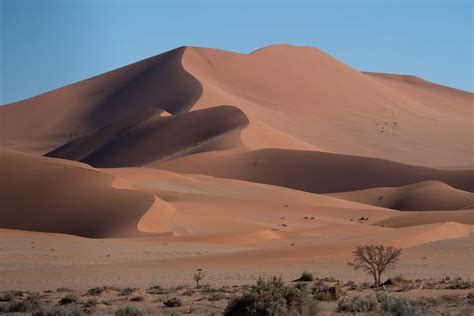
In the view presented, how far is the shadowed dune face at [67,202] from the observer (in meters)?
42.2

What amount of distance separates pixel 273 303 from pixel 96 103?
367 ft

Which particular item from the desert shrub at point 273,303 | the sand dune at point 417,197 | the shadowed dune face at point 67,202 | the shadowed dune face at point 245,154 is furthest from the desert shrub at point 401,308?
the sand dune at point 417,197

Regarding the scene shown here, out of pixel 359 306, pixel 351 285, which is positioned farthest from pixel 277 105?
pixel 359 306

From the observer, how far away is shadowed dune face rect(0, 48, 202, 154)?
111688mm

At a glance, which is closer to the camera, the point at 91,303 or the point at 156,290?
the point at 91,303

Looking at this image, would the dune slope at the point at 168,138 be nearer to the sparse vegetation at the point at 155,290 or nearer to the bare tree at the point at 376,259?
the bare tree at the point at 376,259

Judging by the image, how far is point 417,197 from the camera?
66.2 meters

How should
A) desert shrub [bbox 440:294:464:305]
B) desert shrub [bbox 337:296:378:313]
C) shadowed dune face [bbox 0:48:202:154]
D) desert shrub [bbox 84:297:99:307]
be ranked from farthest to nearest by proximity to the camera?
shadowed dune face [bbox 0:48:202:154], desert shrub [bbox 84:297:99:307], desert shrub [bbox 440:294:464:305], desert shrub [bbox 337:296:378:313]

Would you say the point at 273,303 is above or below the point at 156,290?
below

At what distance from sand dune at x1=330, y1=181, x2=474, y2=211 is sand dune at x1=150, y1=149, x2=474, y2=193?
3.87 m

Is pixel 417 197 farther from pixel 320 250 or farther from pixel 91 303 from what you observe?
pixel 91 303

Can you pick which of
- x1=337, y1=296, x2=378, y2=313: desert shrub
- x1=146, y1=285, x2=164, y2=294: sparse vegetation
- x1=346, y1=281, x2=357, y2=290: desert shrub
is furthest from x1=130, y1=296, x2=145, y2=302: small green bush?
x1=346, y1=281, x2=357, y2=290: desert shrub

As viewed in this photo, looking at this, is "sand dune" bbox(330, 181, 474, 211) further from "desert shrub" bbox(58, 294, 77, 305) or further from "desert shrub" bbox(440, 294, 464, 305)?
"desert shrub" bbox(58, 294, 77, 305)

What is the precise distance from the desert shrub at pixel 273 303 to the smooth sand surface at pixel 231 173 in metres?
9.07
